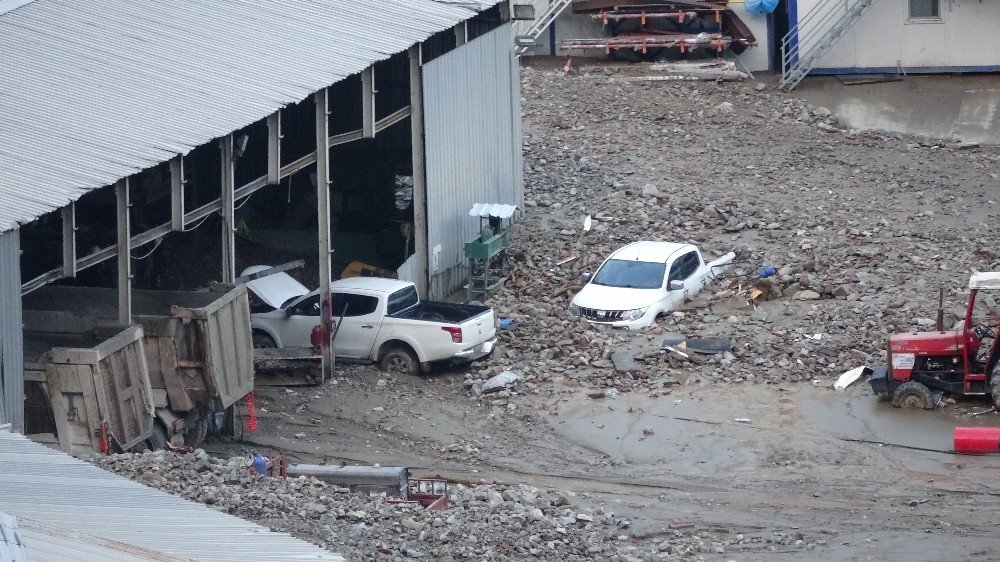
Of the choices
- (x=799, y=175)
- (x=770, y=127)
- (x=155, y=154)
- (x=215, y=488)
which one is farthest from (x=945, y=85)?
(x=215, y=488)

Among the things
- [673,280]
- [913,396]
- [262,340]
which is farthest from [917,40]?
[262,340]

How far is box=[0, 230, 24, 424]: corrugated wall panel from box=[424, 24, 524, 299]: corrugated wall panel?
10550mm

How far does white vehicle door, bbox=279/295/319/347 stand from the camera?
78.2 feet

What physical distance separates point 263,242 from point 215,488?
15680mm

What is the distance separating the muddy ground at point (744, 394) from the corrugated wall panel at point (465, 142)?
121 cm

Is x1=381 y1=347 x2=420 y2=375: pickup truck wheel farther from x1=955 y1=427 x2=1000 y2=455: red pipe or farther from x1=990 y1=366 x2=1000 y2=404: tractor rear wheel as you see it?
x1=990 y1=366 x2=1000 y2=404: tractor rear wheel

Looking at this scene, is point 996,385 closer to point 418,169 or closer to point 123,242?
point 418,169

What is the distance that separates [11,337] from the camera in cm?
1700

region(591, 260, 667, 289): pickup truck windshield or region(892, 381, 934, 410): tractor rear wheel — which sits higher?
region(591, 260, 667, 289): pickup truck windshield

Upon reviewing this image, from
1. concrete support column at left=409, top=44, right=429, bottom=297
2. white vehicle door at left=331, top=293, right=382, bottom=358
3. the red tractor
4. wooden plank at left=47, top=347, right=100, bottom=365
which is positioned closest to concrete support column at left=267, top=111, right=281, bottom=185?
white vehicle door at left=331, top=293, right=382, bottom=358

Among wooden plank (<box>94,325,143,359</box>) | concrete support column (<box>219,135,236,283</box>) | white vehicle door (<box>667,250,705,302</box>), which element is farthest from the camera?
white vehicle door (<box>667,250,705,302</box>)

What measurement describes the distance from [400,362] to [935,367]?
806cm

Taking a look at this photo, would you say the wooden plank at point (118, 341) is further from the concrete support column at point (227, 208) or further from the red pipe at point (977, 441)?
the red pipe at point (977, 441)

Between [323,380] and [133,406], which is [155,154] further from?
[323,380]
